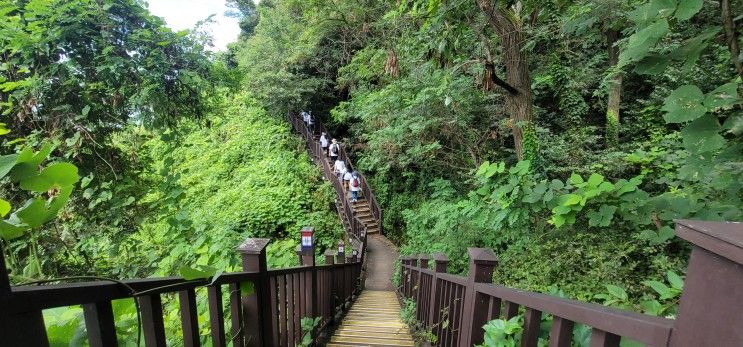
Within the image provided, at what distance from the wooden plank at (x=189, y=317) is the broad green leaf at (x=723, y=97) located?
1805 mm

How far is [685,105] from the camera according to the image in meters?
1.03

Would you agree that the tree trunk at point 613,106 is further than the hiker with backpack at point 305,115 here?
No

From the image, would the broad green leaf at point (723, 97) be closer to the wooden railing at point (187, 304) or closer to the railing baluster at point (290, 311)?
the wooden railing at point (187, 304)

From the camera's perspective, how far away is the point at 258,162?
14180 mm

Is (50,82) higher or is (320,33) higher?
(320,33)

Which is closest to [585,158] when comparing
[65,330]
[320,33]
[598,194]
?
[598,194]

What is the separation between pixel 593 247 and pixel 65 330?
176 inches

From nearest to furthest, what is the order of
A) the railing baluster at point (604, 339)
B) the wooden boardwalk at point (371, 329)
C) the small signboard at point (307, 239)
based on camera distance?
the railing baluster at point (604, 339) < the wooden boardwalk at point (371, 329) < the small signboard at point (307, 239)

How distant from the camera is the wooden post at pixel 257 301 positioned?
1855 millimetres

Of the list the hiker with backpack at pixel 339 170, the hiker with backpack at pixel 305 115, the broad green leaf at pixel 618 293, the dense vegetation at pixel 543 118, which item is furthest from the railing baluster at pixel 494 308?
the hiker with backpack at pixel 305 115

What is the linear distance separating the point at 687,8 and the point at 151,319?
1.86 meters

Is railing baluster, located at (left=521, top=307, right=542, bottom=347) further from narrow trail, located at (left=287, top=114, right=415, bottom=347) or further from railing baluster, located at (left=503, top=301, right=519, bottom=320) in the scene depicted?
narrow trail, located at (left=287, top=114, right=415, bottom=347)

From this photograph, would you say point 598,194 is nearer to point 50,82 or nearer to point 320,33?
point 50,82

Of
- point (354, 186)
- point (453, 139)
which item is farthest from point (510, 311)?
point (354, 186)
